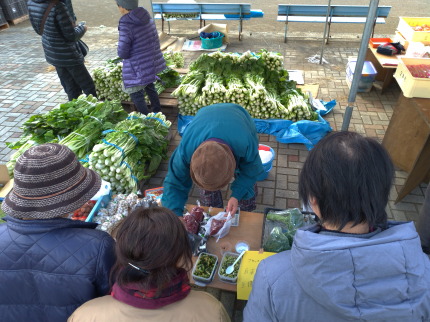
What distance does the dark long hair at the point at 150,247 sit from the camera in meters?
1.27

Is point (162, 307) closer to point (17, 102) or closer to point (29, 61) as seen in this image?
point (17, 102)

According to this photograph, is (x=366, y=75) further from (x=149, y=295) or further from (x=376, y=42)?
(x=149, y=295)

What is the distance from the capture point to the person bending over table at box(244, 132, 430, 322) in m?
1.09

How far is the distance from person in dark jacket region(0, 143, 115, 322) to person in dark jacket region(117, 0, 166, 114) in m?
3.11

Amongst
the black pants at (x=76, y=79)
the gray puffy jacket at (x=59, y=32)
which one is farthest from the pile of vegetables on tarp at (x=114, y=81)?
the gray puffy jacket at (x=59, y=32)

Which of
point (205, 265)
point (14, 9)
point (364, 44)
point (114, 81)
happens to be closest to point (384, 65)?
point (364, 44)

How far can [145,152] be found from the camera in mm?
4074

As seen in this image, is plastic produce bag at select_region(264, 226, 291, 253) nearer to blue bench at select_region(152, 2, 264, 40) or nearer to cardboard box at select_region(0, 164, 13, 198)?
cardboard box at select_region(0, 164, 13, 198)

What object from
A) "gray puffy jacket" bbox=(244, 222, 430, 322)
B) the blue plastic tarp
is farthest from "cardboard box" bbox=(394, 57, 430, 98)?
"gray puffy jacket" bbox=(244, 222, 430, 322)

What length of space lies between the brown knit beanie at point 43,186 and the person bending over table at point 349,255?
112cm

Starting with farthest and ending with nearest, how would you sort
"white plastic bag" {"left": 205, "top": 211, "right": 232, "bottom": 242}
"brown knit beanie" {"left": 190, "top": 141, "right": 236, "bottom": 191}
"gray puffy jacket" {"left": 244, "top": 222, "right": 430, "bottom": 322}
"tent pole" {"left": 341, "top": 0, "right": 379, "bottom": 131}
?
"tent pole" {"left": 341, "top": 0, "right": 379, "bottom": 131}
"white plastic bag" {"left": 205, "top": 211, "right": 232, "bottom": 242}
"brown knit beanie" {"left": 190, "top": 141, "right": 236, "bottom": 191}
"gray puffy jacket" {"left": 244, "top": 222, "right": 430, "bottom": 322}

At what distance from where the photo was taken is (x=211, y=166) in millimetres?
2129

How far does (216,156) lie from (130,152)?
210cm

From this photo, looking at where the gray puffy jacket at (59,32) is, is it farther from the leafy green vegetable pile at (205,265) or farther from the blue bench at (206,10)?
the blue bench at (206,10)
